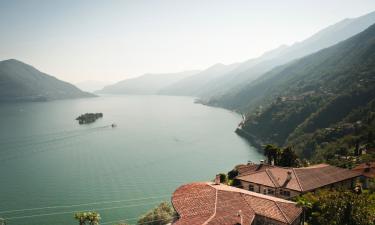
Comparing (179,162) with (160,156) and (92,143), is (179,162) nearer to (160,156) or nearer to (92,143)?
(160,156)

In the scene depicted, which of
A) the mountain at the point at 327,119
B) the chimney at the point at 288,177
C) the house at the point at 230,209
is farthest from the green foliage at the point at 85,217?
the mountain at the point at 327,119

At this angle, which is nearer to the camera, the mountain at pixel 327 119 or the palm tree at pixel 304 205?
the palm tree at pixel 304 205

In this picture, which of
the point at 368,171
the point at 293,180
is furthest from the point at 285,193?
the point at 368,171

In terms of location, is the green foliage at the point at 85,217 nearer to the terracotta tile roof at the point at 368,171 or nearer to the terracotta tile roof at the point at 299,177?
the terracotta tile roof at the point at 299,177

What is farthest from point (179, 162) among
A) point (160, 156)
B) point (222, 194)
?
point (222, 194)

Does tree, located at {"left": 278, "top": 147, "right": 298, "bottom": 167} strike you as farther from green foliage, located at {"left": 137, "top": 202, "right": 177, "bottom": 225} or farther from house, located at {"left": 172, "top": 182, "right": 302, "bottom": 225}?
house, located at {"left": 172, "top": 182, "right": 302, "bottom": 225}

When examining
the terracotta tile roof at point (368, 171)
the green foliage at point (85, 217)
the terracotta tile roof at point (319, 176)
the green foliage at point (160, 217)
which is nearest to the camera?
the green foliage at point (85, 217)
